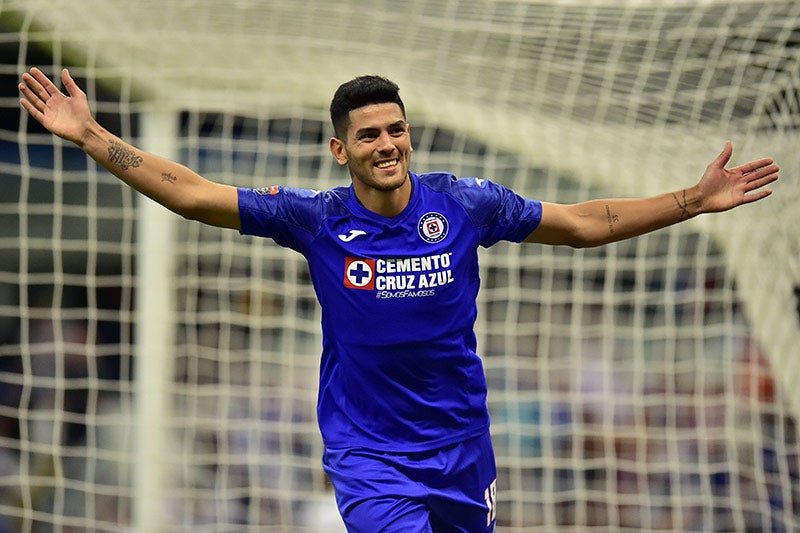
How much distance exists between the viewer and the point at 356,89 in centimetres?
385

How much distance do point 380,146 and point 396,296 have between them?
0.49 meters

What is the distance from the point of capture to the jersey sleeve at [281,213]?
3916 millimetres

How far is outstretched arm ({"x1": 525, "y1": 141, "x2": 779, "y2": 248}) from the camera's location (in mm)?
4082

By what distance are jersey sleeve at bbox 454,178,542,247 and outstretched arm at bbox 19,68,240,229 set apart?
2.80 feet

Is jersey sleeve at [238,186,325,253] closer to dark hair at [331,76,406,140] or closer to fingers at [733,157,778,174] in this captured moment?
dark hair at [331,76,406,140]

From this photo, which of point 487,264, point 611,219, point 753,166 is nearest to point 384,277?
point 611,219

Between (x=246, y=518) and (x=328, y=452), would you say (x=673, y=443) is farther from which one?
(x=328, y=452)

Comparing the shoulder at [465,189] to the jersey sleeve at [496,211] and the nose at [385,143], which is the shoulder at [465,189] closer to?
the jersey sleeve at [496,211]

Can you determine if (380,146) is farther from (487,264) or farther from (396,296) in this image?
(487,264)

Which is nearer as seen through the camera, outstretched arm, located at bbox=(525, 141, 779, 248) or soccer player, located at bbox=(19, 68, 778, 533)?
soccer player, located at bbox=(19, 68, 778, 533)

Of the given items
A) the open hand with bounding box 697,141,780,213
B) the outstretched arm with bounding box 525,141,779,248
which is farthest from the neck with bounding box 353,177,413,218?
the open hand with bounding box 697,141,780,213

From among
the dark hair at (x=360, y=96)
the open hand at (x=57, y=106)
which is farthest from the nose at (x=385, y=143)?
the open hand at (x=57, y=106)

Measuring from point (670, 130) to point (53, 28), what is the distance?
367cm

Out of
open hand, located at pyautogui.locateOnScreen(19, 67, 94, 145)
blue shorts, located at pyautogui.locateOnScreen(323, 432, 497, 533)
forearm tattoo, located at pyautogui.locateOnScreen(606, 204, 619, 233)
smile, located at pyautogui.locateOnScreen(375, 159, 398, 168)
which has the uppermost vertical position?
open hand, located at pyautogui.locateOnScreen(19, 67, 94, 145)
